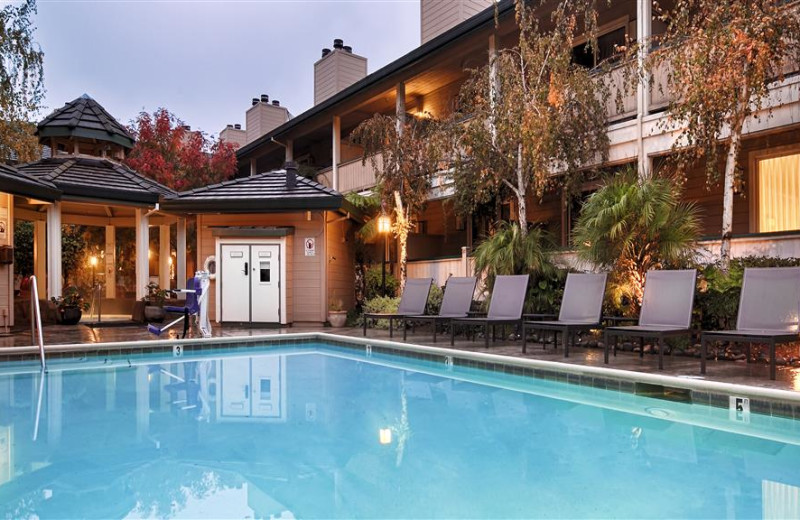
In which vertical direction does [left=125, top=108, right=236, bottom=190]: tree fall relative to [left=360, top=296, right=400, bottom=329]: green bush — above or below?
above

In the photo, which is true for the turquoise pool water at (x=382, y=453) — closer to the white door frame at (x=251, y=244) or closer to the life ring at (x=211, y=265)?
the life ring at (x=211, y=265)

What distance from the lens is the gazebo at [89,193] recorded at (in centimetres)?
1255

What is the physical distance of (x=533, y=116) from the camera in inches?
343

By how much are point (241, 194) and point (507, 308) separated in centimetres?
687

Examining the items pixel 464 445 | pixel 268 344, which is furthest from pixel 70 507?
pixel 268 344

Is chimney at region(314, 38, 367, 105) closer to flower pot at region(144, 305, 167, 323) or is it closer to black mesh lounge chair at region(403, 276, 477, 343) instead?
flower pot at region(144, 305, 167, 323)

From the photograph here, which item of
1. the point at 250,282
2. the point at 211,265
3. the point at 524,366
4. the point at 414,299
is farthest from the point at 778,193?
the point at 211,265

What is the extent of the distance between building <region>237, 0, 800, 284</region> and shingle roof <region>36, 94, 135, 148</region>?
205 inches

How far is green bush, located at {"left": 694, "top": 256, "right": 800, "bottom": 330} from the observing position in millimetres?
7043

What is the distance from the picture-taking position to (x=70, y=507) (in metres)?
3.32

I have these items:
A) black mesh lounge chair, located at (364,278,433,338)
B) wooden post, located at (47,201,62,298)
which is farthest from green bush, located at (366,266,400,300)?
wooden post, located at (47,201,62,298)

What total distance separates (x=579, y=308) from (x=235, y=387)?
176 inches

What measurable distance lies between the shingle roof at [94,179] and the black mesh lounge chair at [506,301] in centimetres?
A: 824

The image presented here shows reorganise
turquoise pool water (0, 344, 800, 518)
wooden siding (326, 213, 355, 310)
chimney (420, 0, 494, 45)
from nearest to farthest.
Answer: turquoise pool water (0, 344, 800, 518)
wooden siding (326, 213, 355, 310)
chimney (420, 0, 494, 45)
